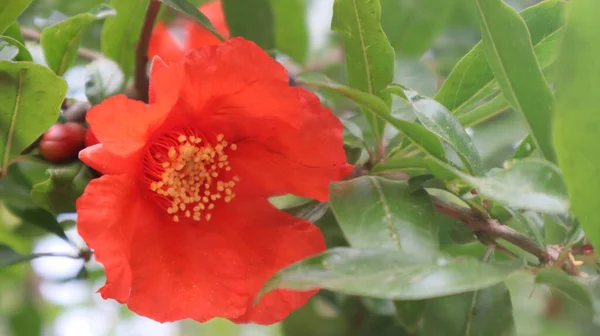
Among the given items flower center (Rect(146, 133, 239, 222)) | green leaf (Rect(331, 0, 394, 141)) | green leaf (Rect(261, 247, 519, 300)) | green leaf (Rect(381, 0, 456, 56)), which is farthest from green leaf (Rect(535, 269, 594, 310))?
green leaf (Rect(381, 0, 456, 56))

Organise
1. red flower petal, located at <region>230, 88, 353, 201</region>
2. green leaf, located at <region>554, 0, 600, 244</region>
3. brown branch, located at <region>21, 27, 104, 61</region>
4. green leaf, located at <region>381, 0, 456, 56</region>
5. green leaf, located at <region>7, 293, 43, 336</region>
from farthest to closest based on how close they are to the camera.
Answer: green leaf, located at <region>7, 293, 43, 336</region> < green leaf, located at <region>381, 0, 456, 56</region> < brown branch, located at <region>21, 27, 104, 61</region> < red flower petal, located at <region>230, 88, 353, 201</region> < green leaf, located at <region>554, 0, 600, 244</region>

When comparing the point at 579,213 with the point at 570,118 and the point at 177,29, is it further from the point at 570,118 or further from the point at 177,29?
the point at 177,29

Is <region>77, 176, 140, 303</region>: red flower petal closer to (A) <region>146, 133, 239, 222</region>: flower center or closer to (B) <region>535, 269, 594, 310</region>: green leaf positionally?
(A) <region>146, 133, 239, 222</region>: flower center

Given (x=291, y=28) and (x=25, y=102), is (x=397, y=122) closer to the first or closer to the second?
(x=25, y=102)

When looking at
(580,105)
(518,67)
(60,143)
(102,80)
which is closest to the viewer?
(580,105)

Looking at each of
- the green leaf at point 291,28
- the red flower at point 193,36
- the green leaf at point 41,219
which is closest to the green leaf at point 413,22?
the green leaf at point 291,28

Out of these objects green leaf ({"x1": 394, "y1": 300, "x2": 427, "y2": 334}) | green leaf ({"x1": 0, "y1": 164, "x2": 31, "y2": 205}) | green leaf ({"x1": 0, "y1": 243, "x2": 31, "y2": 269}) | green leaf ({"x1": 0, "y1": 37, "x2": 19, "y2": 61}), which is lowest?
green leaf ({"x1": 0, "y1": 243, "x2": 31, "y2": 269})

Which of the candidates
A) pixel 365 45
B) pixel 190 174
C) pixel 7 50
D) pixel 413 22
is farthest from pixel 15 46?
pixel 413 22
